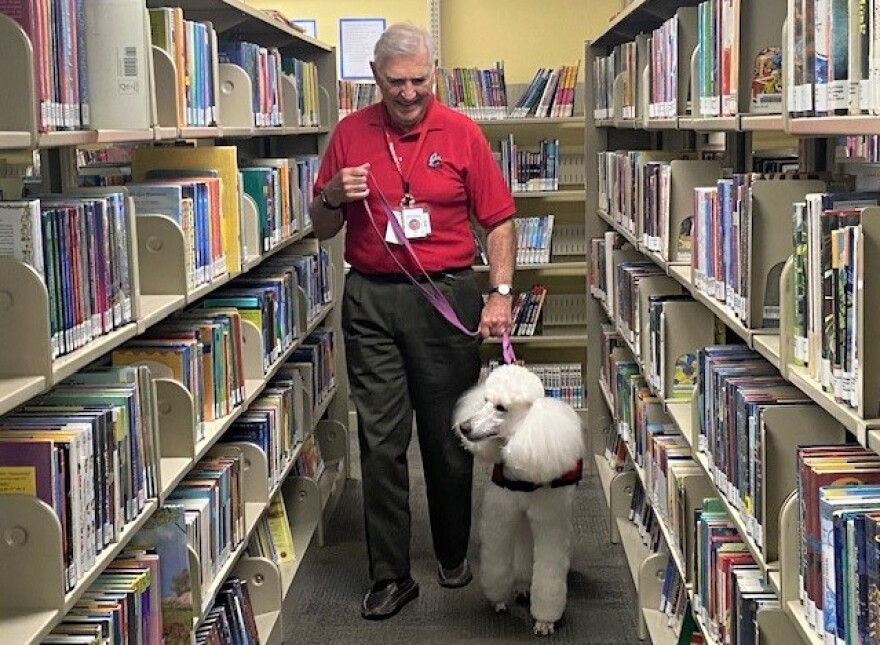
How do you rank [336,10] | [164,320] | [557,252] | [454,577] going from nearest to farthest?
[164,320] → [454,577] → [557,252] → [336,10]

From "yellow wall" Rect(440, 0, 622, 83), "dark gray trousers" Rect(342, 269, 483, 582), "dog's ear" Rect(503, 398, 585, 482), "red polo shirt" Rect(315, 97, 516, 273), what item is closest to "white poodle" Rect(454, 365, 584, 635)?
"dog's ear" Rect(503, 398, 585, 482)

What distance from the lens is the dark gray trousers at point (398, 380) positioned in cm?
400

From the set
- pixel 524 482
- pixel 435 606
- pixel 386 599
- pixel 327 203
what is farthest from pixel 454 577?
pixel 327 203

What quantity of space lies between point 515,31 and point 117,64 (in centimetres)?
487

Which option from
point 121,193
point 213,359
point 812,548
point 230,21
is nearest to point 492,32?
point 230,21

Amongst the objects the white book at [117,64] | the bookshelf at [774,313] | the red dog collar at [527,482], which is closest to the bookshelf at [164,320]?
the white book at [117,64]

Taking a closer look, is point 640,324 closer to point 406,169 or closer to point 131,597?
point 406,169

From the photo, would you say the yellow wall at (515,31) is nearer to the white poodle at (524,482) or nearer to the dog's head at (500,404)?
the white poodle at (524,482)

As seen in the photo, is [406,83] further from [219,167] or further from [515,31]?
[515,31]

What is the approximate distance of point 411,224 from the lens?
3.94 metres

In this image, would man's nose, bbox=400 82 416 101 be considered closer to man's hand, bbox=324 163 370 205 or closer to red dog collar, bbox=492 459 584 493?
man's hand, bbox=324 163 370 205

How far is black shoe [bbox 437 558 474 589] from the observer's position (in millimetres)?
4344

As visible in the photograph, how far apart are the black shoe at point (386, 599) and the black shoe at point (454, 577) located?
18 cm

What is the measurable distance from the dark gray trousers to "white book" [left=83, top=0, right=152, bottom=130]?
1.59 meters
